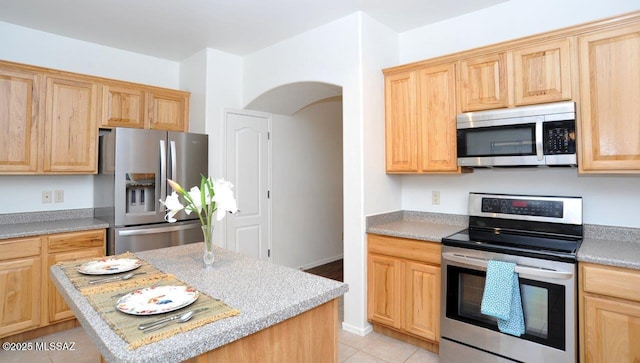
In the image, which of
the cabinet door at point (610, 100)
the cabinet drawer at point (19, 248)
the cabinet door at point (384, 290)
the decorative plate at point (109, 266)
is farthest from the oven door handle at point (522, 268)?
the cabinet drawer at point (19, 248)

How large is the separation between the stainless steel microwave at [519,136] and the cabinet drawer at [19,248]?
136 inches

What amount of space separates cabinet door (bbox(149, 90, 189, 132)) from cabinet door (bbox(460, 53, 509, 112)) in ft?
9.52

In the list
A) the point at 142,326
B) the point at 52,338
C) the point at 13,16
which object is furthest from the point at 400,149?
the point at 13,16

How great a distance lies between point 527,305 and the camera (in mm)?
2051

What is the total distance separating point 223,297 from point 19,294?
250 cm

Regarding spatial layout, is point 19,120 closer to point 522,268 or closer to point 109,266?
point 109,266

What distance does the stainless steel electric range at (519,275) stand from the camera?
6.32 feet

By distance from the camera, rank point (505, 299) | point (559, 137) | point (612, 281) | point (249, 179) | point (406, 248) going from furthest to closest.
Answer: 1. point (249, 179)
2. point (406, 248)
3. point (559, 137)
4. point (505, 299)
5. point (612, 281)

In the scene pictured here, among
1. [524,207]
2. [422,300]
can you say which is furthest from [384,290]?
[524,207]

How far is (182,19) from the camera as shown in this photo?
9.77 ft

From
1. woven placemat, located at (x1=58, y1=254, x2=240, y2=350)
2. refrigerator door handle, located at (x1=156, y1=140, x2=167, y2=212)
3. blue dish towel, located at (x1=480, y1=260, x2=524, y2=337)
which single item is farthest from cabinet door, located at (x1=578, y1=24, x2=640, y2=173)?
refrigerator door handle, located at (x1=156, y1=140, x2=167, y2=212)

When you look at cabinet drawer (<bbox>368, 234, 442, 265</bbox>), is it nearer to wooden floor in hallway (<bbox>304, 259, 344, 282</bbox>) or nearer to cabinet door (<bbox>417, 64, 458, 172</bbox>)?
cabinet door (<bbox>417, 64, 458, 172</bbox>)

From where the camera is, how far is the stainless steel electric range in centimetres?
193

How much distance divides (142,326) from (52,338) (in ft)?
8.62
